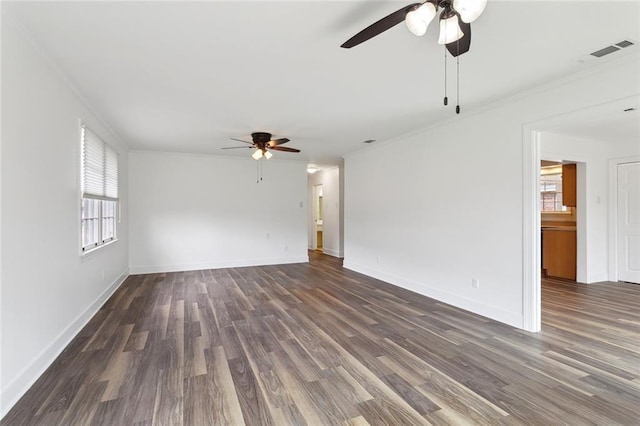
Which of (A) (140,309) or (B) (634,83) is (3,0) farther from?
(B) (634,83)

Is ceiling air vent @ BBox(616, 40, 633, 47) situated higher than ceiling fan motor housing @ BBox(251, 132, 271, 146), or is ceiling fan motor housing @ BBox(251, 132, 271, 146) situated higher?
ceiling air vent @ BBox(616, 40, 633, 47)

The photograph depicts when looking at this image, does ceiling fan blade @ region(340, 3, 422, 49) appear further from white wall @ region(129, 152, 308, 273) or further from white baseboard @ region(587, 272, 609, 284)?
white baseboard @ region(587, 272, 609, 284)

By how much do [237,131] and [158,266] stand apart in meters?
3.61

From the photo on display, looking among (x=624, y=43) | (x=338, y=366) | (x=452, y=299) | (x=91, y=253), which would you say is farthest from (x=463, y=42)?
(x=91, y=253)

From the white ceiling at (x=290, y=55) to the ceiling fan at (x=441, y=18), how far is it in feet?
1.08

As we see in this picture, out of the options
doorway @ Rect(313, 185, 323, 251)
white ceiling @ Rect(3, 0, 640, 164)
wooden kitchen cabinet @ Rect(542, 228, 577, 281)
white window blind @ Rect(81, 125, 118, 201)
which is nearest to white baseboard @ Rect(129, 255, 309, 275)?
white window blind @ Rect(81, 125, 118, 201)

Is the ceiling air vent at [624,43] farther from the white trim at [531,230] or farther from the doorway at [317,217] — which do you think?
the doorway at [317,217]

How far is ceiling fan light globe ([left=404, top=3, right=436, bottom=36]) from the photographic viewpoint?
152 cm

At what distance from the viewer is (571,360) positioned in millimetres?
2643

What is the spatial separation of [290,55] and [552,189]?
7571 millimetres

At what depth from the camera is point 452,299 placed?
4.21 m

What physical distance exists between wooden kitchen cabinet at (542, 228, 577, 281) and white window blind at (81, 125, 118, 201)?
756cm

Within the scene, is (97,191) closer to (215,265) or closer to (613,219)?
(215,265)

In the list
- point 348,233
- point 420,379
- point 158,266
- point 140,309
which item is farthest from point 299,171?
point 420,379
